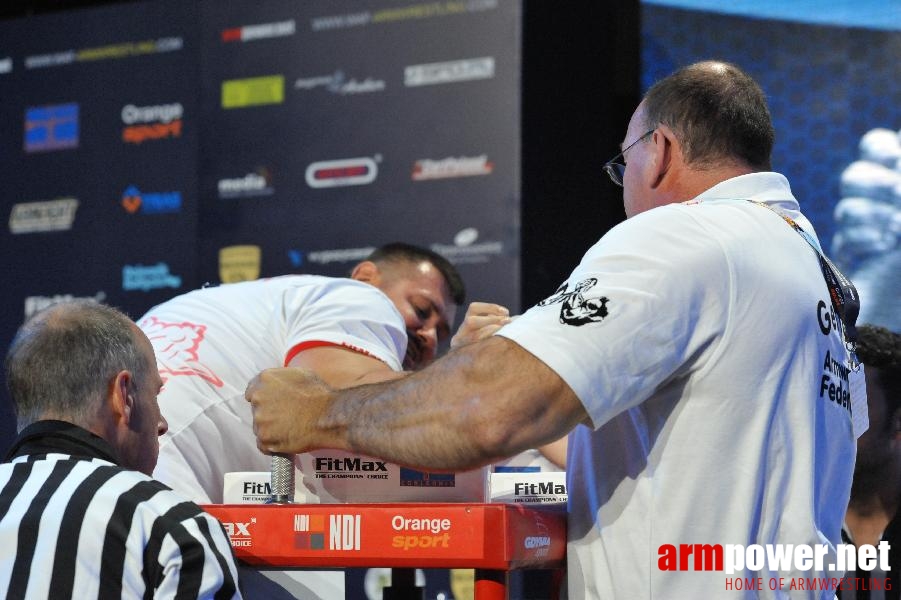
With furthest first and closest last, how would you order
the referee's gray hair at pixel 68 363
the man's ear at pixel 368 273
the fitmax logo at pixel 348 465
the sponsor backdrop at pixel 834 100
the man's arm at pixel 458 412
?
1. the sponsor backdrop at pixel 834 100
2. the man's ear at pixel 368 273
3. the referee's gray hair at pixel 68 363
4. the fitmax logo at pixel 348 465
5. the man's arm at pixel 458 412

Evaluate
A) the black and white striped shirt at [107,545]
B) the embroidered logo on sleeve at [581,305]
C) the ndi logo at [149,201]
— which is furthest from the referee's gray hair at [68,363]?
the ndi logo at [149,201]

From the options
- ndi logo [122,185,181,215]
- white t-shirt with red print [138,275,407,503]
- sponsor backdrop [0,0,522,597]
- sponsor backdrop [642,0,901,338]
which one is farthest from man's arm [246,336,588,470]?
ndi logo [122,185,181,215]

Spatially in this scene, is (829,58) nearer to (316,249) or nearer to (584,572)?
(316,249)

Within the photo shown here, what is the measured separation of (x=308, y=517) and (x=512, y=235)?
275cm

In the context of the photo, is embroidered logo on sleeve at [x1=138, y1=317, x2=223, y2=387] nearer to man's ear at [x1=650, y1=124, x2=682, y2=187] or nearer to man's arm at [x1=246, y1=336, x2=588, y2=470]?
man's arm at [x1=246, y1=336, x2=588, y2=470]

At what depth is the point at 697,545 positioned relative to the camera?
4.88 feet

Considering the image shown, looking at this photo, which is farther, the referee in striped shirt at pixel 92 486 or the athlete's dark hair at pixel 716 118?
the athlete's dark hair at pixel 716 118

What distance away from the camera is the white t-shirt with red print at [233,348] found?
7.72 feet

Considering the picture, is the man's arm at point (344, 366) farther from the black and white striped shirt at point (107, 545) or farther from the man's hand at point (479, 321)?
the black and white striped shirt at point (107, 545)

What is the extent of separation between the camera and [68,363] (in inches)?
70.7

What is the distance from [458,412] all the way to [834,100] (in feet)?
10.7

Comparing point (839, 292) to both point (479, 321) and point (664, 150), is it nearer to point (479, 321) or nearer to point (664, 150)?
point (664, 150)

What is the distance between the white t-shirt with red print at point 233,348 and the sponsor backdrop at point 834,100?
2235 millimetres

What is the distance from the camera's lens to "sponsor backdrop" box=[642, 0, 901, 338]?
162 inches
